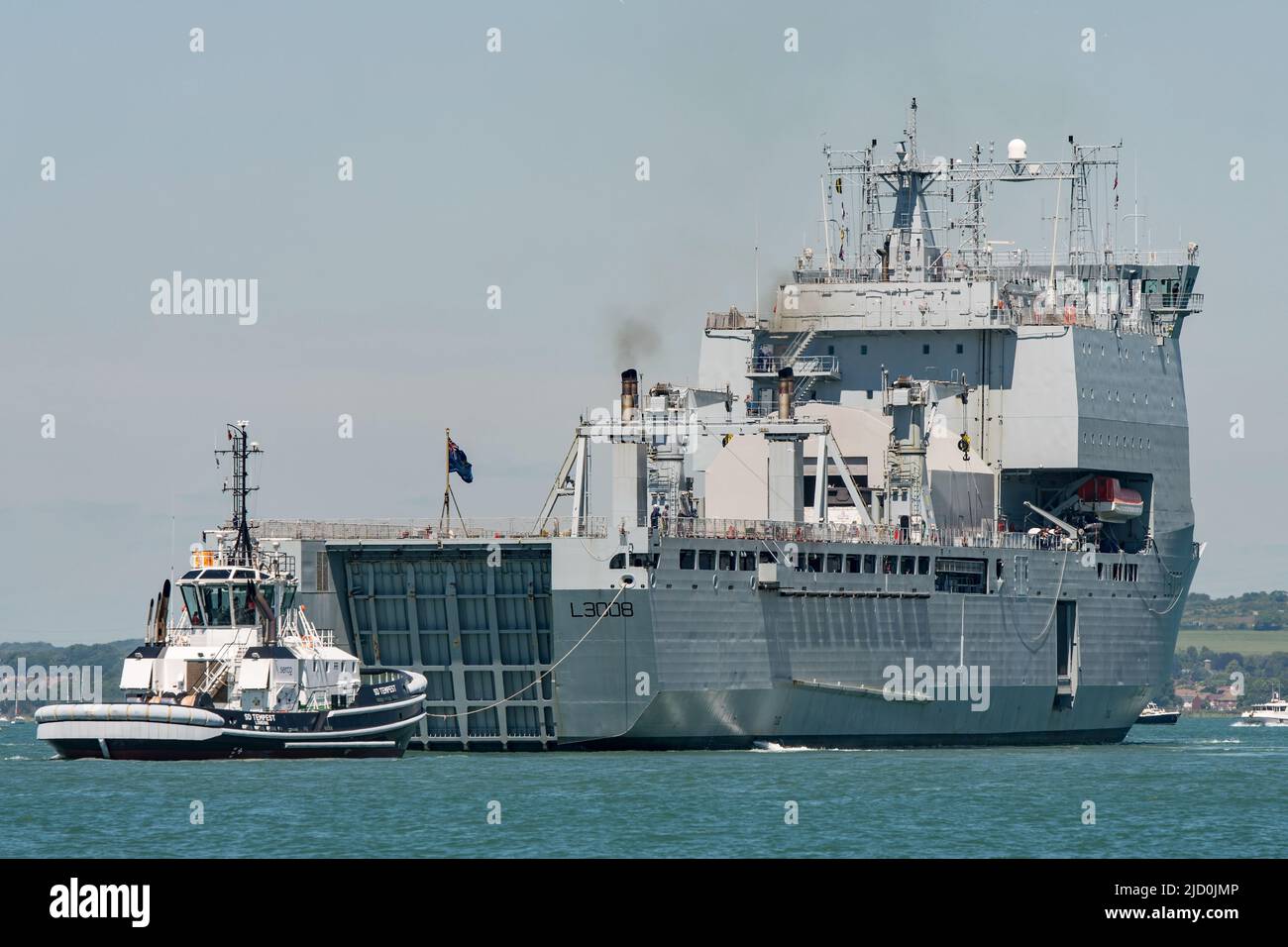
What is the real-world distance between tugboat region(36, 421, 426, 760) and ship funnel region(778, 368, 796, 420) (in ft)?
44.0

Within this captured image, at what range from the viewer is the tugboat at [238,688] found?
60.3 meters

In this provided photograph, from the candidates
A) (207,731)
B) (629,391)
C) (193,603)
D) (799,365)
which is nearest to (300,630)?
(193,603)

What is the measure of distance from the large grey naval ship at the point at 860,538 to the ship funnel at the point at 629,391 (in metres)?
0.10

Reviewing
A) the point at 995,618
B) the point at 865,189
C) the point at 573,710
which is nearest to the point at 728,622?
the point at 573,710

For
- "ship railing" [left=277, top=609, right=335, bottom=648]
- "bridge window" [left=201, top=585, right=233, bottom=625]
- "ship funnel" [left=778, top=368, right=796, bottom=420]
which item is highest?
"ship funnel" [left=778, top=368, right=796, bottom=420]

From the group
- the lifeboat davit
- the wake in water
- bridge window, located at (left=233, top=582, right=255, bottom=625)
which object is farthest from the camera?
the lifeboat davit

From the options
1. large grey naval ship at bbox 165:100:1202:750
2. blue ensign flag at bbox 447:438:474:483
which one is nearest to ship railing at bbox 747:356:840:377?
large grey naval ship at bbox 165:100:1202:750

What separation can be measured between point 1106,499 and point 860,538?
12.1m

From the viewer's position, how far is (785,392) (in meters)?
69.6

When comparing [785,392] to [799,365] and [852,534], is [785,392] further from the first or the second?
[799,365]

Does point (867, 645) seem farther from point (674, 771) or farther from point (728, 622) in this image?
point (674, 771)

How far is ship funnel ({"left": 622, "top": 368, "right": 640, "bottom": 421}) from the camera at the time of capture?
67.1m

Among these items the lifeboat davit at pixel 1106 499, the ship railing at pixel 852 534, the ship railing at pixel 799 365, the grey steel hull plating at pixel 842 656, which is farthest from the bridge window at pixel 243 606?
the lifeboat davit at pixel 1106 499

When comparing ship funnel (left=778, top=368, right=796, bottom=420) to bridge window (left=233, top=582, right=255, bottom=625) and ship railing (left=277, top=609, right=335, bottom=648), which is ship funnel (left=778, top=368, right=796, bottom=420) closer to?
ship railing (left=277, top=609, right=335, bottom=648)
